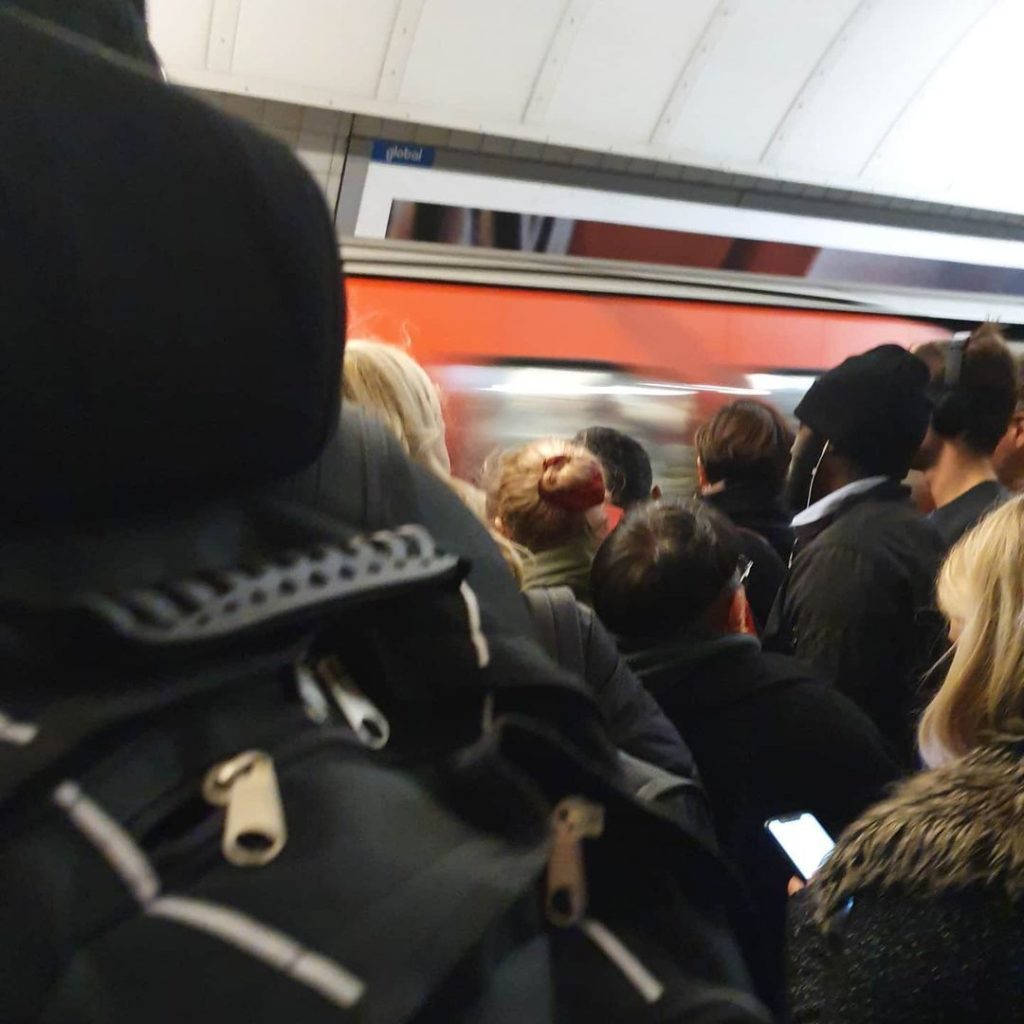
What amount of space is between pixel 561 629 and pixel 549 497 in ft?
1.91

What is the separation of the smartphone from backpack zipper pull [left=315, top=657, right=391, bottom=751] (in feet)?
3.38

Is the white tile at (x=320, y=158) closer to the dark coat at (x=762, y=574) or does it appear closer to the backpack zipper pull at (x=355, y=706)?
the dark coat at (x=762, y=574)

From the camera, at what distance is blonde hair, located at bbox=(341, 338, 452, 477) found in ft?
4.62

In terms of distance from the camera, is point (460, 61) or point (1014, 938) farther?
point (460, 61)

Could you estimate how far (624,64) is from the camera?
335 centimetres

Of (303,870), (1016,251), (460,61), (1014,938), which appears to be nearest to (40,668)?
(303,870)

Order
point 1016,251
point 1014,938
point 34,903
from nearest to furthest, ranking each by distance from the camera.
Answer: point 34,903 → point 1014,938 → point 1016,251

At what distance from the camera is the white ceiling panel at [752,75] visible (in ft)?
11.1

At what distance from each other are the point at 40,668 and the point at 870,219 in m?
4.45

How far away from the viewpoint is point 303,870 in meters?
0.40

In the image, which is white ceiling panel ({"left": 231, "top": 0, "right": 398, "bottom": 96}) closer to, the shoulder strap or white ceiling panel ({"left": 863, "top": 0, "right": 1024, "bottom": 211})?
white ceiling panel ({"left": 863, "top": 0, "right": 1024, "bottom": 211})

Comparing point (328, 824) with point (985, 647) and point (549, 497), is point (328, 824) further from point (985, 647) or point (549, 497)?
point (549, 497)

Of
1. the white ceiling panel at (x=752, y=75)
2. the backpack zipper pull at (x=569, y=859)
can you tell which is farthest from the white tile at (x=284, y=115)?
the backpack zipper pull at (x=569, y=859)

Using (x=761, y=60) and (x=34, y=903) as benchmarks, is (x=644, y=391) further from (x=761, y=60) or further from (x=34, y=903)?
(x=34, y=903)
